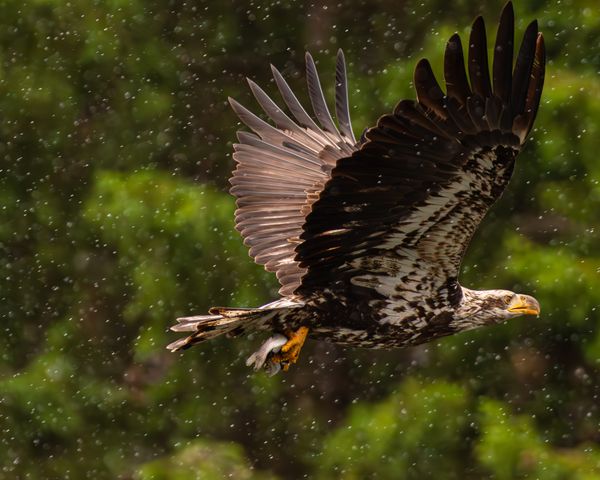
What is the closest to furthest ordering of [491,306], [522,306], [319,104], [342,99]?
1. [491,306]
2. [522,306]
3. [342,99]
4. [319,104]

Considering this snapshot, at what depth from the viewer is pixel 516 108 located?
642 centimetres

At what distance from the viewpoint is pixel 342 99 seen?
27.0 feet

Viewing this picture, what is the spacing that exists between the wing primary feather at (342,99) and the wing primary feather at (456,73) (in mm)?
1723

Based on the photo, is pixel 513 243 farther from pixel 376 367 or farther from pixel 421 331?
pixel 421 331

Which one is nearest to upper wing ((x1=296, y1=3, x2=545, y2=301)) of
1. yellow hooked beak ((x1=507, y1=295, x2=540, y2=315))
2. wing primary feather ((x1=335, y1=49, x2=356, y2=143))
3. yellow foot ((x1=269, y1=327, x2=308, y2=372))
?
yellow foot ((x1=269, y1=327, x2=308, y2=372))

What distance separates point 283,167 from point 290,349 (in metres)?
1.20

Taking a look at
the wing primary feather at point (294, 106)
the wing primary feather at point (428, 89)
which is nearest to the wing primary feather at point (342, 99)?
the wing primary feather at point (294, 106)

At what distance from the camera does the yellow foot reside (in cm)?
746

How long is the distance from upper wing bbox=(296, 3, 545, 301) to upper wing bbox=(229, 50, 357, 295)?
3.00ft

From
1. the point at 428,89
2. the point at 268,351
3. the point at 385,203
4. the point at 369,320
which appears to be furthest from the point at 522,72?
the point at 268,351

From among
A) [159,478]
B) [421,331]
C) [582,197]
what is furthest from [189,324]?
[582,197]

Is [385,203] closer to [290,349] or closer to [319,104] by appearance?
[290,349]

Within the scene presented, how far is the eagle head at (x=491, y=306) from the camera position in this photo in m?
7.67

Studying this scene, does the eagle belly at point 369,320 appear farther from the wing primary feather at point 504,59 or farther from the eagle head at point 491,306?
the wing primary feather at point 504,59
